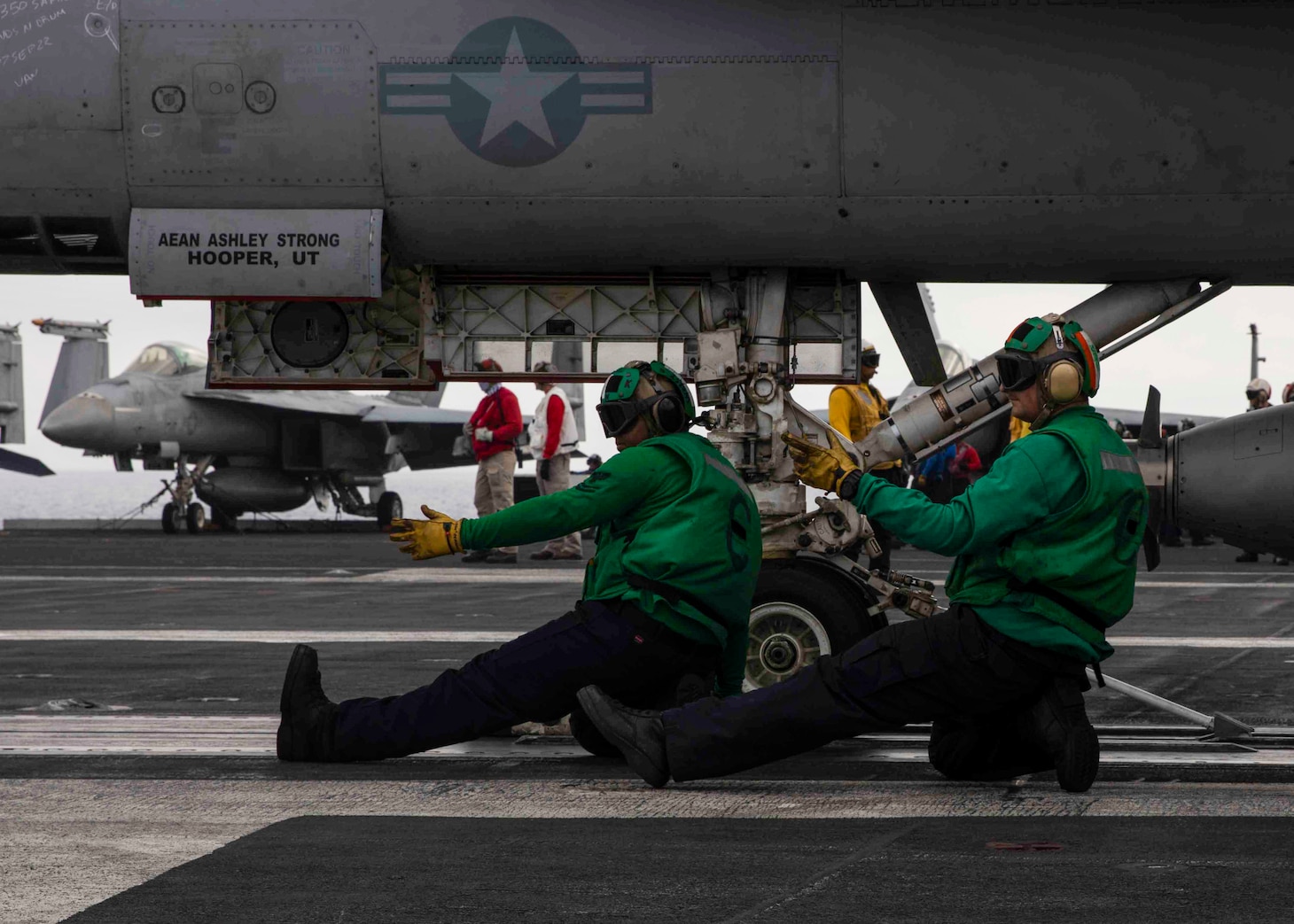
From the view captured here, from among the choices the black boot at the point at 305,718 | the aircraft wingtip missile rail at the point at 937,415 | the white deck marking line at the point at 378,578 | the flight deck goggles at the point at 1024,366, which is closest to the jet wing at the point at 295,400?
the white deck marking line at the point at 378,578

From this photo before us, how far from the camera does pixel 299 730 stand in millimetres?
5715

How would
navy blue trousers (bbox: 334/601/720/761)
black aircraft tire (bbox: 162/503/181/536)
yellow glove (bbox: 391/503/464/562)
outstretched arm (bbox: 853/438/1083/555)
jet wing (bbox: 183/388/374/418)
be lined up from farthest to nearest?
jet wing (bbox: 183/388/374/418)
black aircraft tire (bbox: 162/503/181/536)
navy blue trousers (bbox: 334/601/720/761)
yellow glove (bbox: 391/503/464/562)
outstretched arm (bbox: 853/438/1083/555)

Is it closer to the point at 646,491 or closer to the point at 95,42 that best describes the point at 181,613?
the point at 95,42

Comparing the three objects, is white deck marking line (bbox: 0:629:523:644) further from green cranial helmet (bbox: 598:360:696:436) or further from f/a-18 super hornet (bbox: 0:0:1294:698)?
green cranial helmet (bbox: 598:360:696:436)

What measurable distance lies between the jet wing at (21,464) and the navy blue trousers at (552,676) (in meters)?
25.0

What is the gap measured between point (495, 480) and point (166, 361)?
14.4 meters

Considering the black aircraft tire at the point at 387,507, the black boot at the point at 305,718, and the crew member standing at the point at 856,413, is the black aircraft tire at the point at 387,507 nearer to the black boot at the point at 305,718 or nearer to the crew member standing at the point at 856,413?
the crew member standing at the point at 856,413

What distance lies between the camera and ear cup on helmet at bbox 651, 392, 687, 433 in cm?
559

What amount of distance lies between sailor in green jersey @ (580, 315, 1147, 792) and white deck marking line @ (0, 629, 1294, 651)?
5205 mm

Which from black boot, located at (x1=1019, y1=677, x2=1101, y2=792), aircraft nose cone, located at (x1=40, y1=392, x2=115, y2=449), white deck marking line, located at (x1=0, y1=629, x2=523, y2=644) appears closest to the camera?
black boot, located at (x1=1019, y1=677, x2=1101, y2=792)

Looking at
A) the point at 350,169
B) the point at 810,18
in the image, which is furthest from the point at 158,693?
the point at 810,18

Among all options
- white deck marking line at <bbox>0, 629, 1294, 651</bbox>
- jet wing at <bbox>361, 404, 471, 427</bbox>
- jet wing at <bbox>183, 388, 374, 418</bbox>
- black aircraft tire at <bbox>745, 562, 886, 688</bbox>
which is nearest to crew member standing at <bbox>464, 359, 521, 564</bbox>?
white deck marking line at <bbox>0, 629, 1294, 651</bbox>

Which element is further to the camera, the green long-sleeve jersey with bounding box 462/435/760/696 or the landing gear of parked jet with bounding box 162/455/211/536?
the landing gear of parked jet with bounding box 162/455/211/536

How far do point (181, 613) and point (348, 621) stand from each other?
5.24ft
